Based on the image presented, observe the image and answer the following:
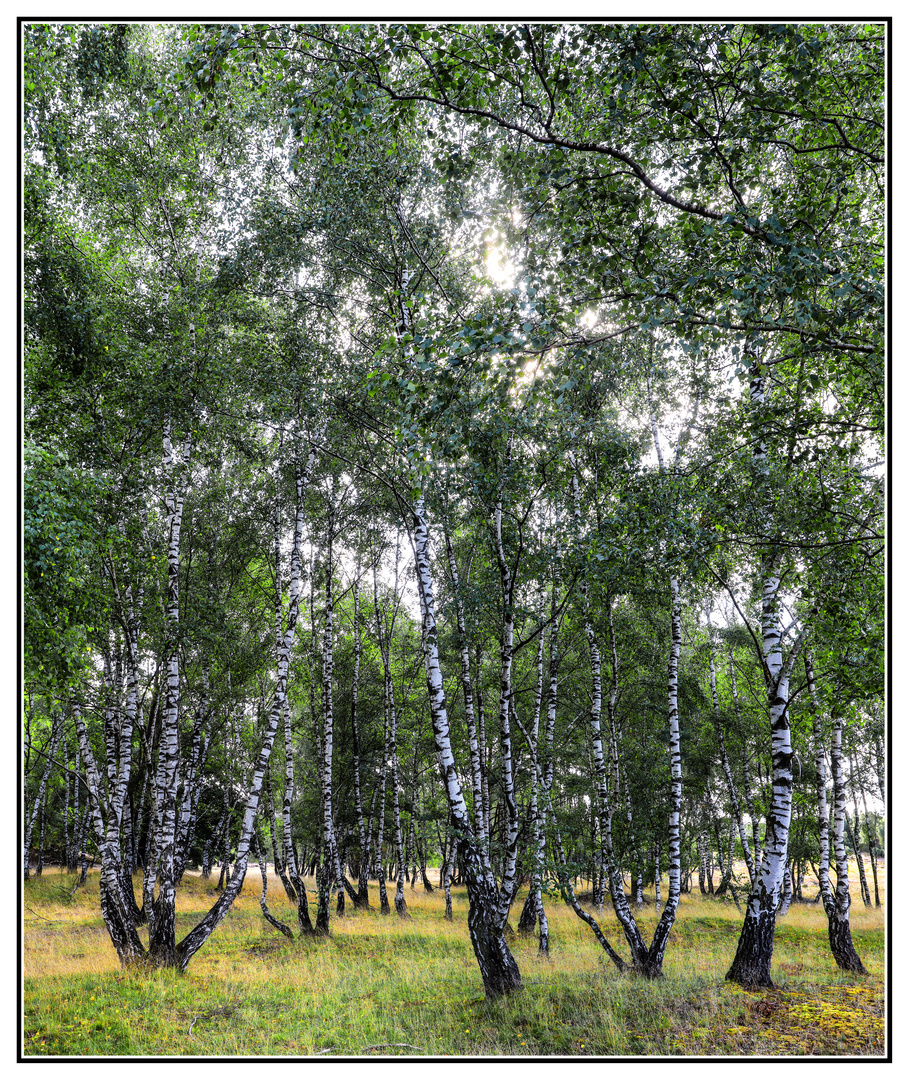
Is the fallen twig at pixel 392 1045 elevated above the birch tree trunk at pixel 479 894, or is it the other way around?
the birch tree trunk at pixel 479 894

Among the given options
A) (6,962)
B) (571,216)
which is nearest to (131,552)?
(6,962)

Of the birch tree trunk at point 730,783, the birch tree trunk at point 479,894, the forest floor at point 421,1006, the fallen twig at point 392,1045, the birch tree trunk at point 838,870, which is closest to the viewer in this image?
the forest floor at point 421,1006

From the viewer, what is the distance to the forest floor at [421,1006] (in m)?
6.00

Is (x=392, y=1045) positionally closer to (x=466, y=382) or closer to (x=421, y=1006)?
(x=421, y=1006)

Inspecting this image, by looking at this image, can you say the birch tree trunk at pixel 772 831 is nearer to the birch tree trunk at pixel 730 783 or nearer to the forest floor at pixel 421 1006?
the forest floor at pixel 421 1006

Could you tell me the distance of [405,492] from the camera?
12.0 metres

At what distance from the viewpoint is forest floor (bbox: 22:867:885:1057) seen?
236 inches

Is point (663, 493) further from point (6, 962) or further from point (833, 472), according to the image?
point (6, 962)

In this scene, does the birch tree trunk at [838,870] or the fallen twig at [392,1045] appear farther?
the birch tree trunk at [838,870]

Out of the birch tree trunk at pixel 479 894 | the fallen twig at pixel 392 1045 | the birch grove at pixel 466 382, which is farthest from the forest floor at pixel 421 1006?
the birch grove at pixel 466 382

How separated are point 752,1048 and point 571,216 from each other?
840 cm

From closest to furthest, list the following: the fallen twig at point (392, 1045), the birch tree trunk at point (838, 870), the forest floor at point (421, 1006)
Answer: the forest floor at point (421, 1006) → the fallen twig at point (392, 1045) → the birch tree trunk at point (838, 870)

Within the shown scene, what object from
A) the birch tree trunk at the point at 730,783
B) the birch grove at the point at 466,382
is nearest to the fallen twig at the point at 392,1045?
the birch grove at the point at 466,382

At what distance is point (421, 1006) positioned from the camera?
7535 millimetres
